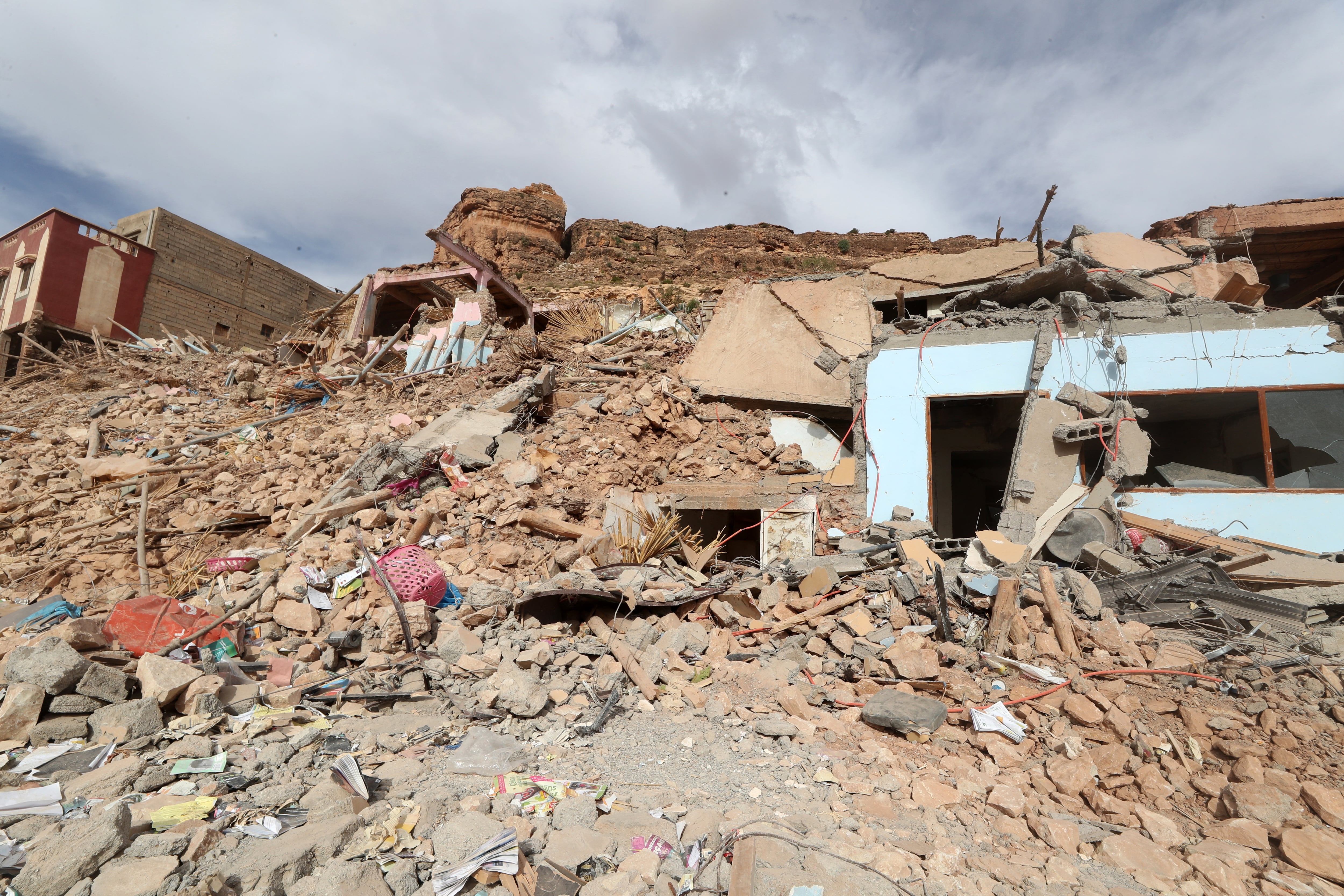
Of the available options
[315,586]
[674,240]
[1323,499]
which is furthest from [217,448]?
[674,240]

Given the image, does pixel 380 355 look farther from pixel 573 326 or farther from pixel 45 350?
pixel 45 350

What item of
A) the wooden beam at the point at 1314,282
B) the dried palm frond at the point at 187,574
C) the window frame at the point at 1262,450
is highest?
the wooden beam at the point at 1314,282

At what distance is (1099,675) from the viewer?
14.3 feet

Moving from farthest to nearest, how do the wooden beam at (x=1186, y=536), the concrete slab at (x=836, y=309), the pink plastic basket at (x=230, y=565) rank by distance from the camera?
the concrete slab at (x=836, y=309), the pink plastic basket at (x=230, y=565), the wooden beam at (x=1186, y=536)

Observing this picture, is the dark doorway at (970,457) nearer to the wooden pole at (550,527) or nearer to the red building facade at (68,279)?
the wooden pole at (550,527)

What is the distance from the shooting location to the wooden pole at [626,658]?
459 centimetres

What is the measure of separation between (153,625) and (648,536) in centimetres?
444

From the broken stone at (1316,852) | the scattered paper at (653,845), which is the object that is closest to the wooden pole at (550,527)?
the scattered paper at (653,845)

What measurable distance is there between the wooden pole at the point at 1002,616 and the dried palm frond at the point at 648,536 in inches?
131

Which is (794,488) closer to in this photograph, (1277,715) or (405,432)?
(1277,715)

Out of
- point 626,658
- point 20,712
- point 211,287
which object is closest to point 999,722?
point 626,658

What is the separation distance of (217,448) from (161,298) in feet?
49.1

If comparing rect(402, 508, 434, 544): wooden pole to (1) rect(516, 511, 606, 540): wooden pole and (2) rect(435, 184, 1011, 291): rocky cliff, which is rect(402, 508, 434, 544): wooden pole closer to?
(1) rect(516, 511, 606, 540): wooden pole

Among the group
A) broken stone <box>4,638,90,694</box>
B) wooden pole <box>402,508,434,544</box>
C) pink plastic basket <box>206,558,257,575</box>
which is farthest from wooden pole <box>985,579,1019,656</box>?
pink plastic basket <box>206,558,257,575</box>
